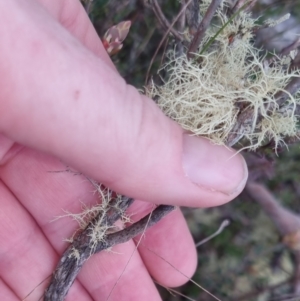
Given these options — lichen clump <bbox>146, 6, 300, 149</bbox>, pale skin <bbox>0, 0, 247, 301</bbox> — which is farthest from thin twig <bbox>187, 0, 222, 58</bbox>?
pale skin <bbox>0, 0, 247, 301</bbox>

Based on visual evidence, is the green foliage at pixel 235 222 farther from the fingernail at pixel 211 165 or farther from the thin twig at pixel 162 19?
the fingernail at pixel 211 165

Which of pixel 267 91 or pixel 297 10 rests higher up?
pixel 267 91

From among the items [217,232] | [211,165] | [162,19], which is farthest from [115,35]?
[217,232]

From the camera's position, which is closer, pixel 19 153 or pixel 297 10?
pixel 19 153

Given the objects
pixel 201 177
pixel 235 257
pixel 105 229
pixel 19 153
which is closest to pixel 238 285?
pixel 235 257

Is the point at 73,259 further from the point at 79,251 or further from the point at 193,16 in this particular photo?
the point at 193,16

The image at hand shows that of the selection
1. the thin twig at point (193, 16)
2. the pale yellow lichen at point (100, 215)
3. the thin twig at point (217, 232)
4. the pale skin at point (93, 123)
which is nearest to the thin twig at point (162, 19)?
the thin twig at point (193, 16)

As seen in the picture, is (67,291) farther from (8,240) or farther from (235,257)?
(235,257)
